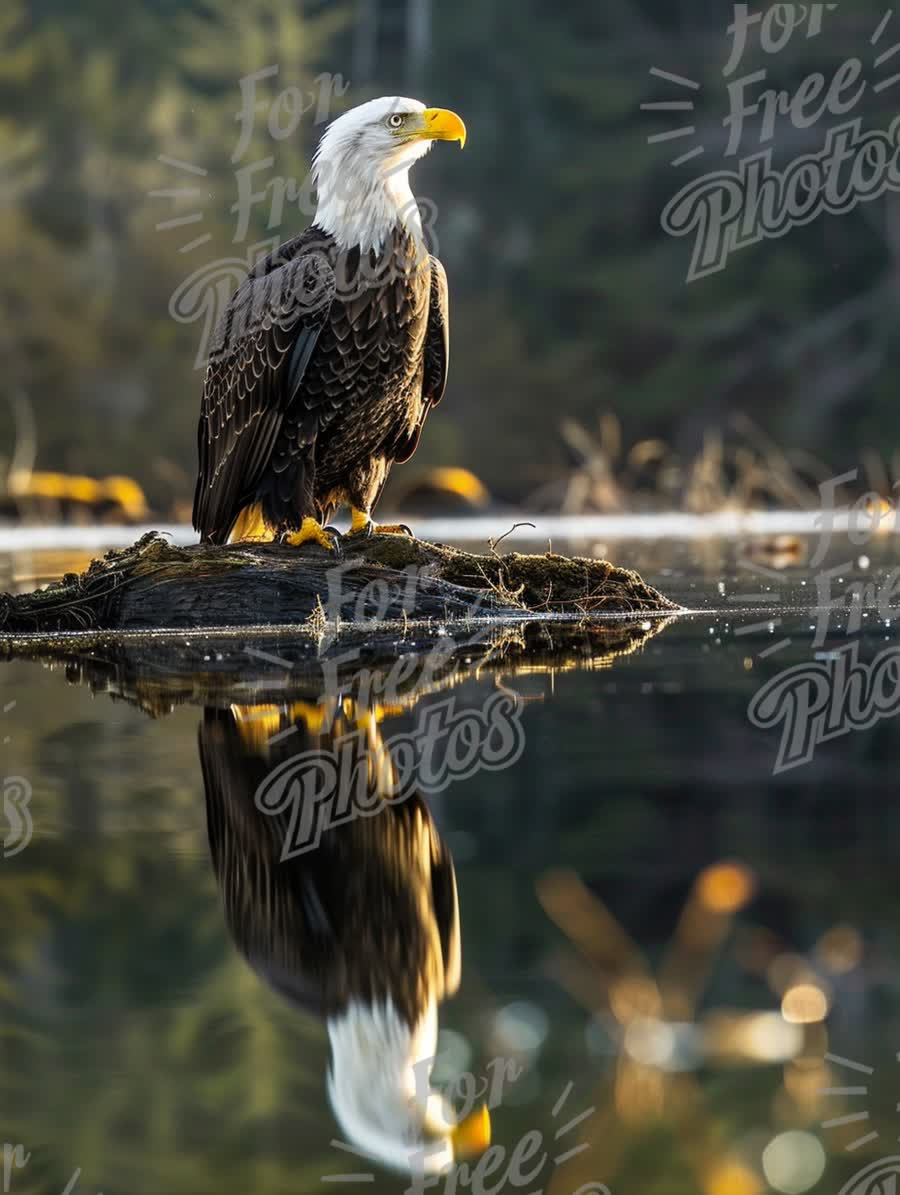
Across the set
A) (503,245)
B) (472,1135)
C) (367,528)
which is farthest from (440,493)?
(472,1135)

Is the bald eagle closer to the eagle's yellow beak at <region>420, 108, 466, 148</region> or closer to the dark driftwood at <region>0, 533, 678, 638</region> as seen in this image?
the eagle's yellow beak at <region>420, 108, 466, 148</region>

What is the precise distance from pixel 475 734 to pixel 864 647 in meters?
2.39

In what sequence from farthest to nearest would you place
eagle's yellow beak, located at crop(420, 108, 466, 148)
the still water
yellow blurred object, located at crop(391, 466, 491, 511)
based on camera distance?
yellow blurred object, located at crop(391, 466, 491, 511), eagle's yellow beak, located at crop(420, 108, 466, 148), the still water

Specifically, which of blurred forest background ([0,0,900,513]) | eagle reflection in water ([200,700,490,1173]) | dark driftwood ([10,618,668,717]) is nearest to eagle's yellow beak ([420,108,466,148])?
dark driftwood ([10,618,668,717])

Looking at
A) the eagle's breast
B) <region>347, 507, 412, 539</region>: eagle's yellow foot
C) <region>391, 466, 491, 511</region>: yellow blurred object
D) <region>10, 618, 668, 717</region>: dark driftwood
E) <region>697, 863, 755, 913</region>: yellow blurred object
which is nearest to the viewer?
<region>697, 863, 755, 913</region>: yellow blurred object

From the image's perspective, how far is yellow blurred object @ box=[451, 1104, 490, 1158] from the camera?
221cm

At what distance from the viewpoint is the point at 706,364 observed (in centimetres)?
3078

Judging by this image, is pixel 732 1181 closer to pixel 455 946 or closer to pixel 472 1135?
pixel 472 1135

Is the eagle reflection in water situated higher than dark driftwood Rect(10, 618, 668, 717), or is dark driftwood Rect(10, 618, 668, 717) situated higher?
dark driftwood Rect(10, 618, 668, 717)

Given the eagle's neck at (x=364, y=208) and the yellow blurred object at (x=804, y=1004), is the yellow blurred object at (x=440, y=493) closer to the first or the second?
the eagle's neck at (x=364, y=208)

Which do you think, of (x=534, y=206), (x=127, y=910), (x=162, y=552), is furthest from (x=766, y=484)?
(x=127, y=910)

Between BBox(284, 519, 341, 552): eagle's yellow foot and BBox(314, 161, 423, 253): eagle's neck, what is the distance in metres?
1.13

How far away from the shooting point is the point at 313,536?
27.3 ft

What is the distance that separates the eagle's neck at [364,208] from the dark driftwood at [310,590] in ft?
4.00
